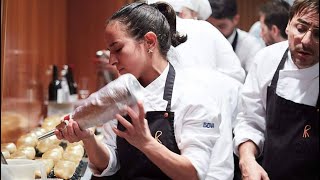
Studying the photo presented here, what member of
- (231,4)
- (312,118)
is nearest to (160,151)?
(312,118)

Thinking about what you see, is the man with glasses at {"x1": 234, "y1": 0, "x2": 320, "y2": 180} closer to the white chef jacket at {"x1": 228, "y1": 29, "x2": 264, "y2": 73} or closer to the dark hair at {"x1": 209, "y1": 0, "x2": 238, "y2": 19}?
the dark hair at {"x1": 209, "y1": 0, "x2": 238, "y2": 19}

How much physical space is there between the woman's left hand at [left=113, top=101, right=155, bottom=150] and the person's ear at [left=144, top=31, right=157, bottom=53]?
29cm

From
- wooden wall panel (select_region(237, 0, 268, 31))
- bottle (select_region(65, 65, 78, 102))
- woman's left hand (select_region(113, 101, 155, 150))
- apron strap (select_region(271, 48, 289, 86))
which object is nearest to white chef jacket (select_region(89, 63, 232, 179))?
woman's left hand (select_region(113, 101, 155, 150))

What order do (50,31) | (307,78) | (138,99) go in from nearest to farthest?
(138,99) < (307,78) < (50,31)

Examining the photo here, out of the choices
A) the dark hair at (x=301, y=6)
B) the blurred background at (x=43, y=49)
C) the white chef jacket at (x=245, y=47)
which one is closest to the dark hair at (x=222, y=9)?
the white chef jacket at (x=245, y=47)

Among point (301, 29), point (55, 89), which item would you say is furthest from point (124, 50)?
point (55, 89)

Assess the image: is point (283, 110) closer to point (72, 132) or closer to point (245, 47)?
point (72, 132)

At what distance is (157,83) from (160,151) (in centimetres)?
23

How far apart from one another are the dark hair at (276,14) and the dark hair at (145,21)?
131cm

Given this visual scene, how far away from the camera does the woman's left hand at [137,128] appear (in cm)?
105

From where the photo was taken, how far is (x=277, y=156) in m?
1.37

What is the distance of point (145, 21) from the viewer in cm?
131

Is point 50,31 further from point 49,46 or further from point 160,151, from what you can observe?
point 160,151

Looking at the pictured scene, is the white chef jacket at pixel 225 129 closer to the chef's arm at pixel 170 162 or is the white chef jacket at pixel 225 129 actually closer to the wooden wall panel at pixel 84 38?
the chef's arm at pixel 170 162
